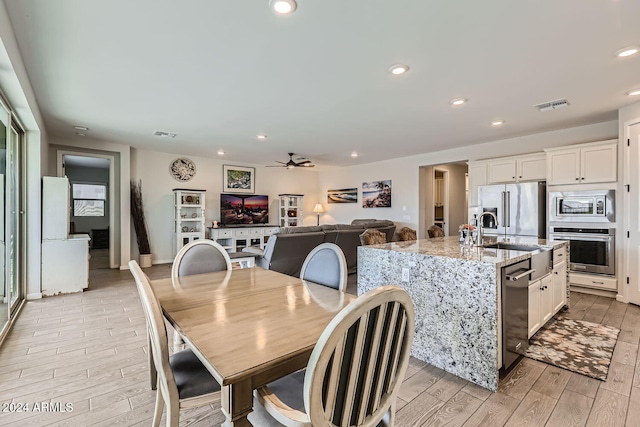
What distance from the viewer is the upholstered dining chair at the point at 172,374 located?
116 cm

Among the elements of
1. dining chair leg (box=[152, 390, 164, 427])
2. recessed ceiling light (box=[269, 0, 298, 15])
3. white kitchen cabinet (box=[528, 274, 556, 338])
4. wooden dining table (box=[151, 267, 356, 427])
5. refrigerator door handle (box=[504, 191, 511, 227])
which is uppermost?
recessed ceiling light (box=[269, 0, 298, 15])

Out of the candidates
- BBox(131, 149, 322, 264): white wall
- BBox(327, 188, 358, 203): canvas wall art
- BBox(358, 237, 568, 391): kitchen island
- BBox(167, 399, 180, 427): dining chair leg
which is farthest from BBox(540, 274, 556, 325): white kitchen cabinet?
BBox(131, 149, 322, 264): white wall

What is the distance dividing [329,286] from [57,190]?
4.59 metres

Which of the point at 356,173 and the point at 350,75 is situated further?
the point at 356,173

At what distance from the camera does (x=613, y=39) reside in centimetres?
232

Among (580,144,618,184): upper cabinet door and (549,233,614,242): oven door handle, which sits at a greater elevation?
(580,144,618,184): upper cabinet door

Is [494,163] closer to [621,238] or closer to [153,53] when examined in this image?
[621,238]

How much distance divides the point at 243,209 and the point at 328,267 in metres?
6.18

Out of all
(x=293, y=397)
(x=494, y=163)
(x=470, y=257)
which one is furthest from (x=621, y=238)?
(x=293, y=397)

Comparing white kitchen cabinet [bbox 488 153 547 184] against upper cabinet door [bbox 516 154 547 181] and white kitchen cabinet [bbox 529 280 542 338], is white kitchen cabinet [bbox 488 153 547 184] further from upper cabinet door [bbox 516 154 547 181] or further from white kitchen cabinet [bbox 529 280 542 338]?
white kitchen cabinet [bbox 529 280 542 338]

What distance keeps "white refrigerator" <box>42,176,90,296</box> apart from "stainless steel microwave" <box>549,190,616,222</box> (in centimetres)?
712

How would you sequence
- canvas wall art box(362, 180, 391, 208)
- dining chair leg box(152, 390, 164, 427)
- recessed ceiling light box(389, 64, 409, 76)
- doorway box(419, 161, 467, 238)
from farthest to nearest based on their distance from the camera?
canvas wall art box(362, 180, 391, 208) < doorway box(419, 161, 467, 238) < recessed ceiling light box(389, 64, 409, 76) < dining chair leg box(152, 390, 164, 427)

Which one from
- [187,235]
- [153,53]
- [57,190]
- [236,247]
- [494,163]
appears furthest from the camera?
[236,247]

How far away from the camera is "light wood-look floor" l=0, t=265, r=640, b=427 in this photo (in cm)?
177
